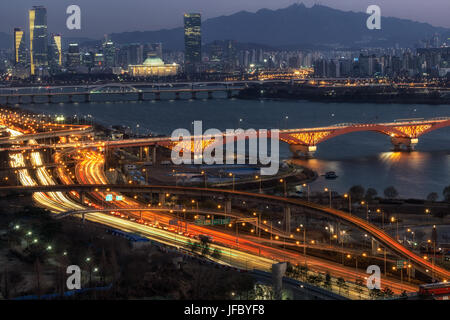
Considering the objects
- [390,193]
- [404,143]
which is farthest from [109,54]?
[390,193]

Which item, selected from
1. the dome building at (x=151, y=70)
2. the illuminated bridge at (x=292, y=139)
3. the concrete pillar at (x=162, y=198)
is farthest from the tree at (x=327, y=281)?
the dome building at (x=151, y=70)

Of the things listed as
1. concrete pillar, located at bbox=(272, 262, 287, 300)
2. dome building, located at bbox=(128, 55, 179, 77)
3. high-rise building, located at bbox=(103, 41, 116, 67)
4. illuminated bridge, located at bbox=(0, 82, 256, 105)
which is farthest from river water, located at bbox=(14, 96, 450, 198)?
high-rise building, located at bbox=(103, 41, 116, 67)

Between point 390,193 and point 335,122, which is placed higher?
point 390,193

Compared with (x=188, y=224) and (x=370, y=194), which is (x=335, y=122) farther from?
(x=188, y=224)
